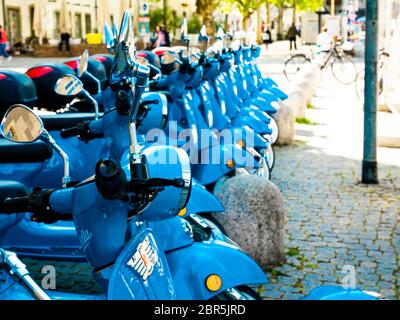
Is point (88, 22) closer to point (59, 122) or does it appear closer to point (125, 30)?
point (59, 122)

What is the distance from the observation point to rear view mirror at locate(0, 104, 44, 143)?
2.28 metres

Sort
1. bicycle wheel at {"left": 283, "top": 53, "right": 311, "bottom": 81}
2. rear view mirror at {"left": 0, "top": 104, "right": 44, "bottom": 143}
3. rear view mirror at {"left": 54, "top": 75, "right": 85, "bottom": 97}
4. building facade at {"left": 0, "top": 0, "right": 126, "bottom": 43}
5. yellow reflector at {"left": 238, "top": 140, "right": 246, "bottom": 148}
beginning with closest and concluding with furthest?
rear view mirror at {"left": 0, "top": 104, "right": 44, "bottom": 143}, rear view mirror at {"left": 54, "top": 75, "right": 85, "bottom": 97}, yellow reflector at {"left": 238, "top": 140, "right": 246, "bottom": 148}, bicycle wheel at {"left": 283, "top": 53, "right": 311, "bottom": 81}, building facade at {"left": 0, "top": 0, "right": 126, "bottom": 43}

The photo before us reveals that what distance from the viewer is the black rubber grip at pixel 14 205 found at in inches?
79.7

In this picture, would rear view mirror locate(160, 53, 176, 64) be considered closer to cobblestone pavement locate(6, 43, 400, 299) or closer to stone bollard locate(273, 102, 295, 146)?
cobblestone pavement locate(6, 43, 400, 299)

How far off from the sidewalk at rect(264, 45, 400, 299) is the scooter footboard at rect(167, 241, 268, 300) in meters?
1.40

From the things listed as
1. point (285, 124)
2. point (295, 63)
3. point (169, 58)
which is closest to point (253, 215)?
point (169, 58)

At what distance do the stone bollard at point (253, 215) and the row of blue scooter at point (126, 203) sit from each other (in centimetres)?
15

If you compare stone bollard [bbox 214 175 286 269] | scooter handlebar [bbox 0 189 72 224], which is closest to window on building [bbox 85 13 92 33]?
stone bollard [bbox 214 175 286 269]

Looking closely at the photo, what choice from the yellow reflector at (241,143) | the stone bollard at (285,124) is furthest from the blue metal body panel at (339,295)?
the stone bollard at (285,124)

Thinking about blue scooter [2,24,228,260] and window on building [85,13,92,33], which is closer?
blue scooter [2,24,228,260]

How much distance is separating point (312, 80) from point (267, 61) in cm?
1340

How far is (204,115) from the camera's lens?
5.99 metres

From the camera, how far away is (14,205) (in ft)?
6.66

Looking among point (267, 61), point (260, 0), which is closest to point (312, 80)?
point (267, 61)
